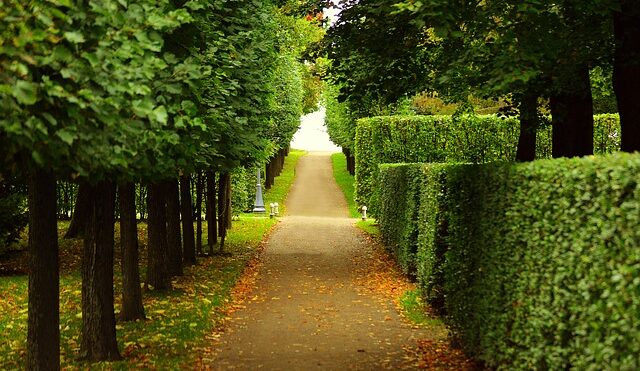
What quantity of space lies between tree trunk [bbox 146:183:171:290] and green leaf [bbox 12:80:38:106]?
9712mm

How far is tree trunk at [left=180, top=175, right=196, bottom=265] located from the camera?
2042 cm

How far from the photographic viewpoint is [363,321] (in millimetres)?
14305

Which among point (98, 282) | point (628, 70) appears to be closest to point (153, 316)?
point (98, 282)

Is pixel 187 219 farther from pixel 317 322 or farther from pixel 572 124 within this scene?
pixel 572 124

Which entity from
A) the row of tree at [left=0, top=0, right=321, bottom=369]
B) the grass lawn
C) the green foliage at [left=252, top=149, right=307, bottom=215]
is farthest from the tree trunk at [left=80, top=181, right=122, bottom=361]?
the green foliage at [left=252, top=149, right=307, bottom=215]

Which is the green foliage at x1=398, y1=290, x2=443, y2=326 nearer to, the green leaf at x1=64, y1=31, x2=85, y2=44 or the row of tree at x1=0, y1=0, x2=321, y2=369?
the row of tree at x1=0, y1=0, x2=321, y2=369

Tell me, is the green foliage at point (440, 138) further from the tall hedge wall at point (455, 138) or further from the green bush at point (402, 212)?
the green bush at point (402, 212)

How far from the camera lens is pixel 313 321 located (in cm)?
1423

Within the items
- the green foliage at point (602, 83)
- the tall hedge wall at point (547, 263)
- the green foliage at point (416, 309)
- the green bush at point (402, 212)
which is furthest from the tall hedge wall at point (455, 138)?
the tall hedge wall at point (547, 263)

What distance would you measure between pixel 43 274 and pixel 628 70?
8360mm

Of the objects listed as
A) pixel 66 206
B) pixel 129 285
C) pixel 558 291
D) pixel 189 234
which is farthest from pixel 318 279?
pixel 66 206

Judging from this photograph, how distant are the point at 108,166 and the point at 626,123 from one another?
8114mm

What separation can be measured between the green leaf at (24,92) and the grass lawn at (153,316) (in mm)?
5439

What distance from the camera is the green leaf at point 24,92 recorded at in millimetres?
5641
